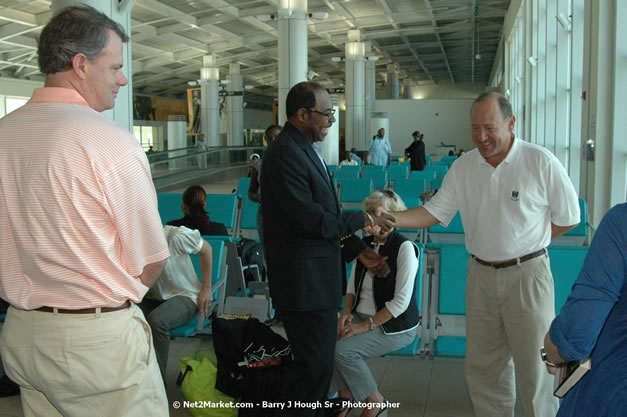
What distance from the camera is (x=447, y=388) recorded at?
157 inches

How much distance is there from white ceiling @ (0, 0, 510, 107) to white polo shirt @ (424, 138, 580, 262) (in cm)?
2089

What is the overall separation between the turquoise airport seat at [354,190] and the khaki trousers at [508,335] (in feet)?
18.6

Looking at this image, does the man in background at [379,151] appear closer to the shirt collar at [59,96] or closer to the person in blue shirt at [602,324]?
the shirt collar at [59,96]

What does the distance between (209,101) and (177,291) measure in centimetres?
3272

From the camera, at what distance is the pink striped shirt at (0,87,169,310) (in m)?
1.64

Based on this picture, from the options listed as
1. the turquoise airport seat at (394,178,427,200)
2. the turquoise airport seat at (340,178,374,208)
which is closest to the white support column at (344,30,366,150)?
the turquoise airport seat at (394,178,427,200)

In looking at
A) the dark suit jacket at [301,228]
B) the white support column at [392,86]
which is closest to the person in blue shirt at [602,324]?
the dark suit jacket at [301,228]

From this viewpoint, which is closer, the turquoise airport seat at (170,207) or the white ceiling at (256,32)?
the turquoise airport seat at (170,207)

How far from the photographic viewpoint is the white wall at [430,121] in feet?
91.5

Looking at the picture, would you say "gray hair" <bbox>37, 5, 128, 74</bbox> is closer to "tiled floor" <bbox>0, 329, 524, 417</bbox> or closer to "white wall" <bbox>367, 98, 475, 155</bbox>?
"tiled floor" <bbox>0, 329, 524, 417</bbox>

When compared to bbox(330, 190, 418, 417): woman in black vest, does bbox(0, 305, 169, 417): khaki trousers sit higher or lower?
higher

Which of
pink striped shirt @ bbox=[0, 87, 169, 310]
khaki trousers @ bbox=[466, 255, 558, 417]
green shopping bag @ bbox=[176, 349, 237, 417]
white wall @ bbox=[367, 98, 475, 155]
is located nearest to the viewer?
pink striped shirt @ bbox=[0, 87, 169, 310]

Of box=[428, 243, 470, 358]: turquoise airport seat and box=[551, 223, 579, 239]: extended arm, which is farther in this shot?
box=[428, 243, 470, 358]: turquoise airport seat

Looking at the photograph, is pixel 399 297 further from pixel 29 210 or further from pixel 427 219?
pixel 29 210
